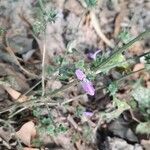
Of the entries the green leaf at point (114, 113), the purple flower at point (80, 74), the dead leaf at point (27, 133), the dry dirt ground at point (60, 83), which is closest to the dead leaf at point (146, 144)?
the dry dirt ground at point (60, 83)

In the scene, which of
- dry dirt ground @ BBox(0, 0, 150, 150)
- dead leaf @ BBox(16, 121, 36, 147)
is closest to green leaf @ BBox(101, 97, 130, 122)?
dry dirt ground @ BBox(0, 0, 150, 150)

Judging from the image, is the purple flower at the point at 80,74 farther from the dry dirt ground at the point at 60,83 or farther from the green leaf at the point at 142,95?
the green leaf at the point at 142,95

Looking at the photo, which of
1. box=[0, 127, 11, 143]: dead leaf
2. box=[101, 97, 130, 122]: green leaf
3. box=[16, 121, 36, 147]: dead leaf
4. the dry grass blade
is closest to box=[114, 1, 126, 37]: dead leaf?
the dry grass blade

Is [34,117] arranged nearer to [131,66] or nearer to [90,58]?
[90,58]

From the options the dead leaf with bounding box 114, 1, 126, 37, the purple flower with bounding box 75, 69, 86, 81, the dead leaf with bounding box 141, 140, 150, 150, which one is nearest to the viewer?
the purple flower with bounding box 75, 69, 86, 81

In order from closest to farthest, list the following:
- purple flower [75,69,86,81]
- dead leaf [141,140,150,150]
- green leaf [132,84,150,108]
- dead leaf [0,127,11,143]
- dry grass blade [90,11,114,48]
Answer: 1. purple flower [75,69,86,81]
2. dead leaf [0,127,11,143]
3. dead leaf [141,140,150,150]
4. green leaf [132,84,150,108]
5. dry grass blade [90,11,114,48]

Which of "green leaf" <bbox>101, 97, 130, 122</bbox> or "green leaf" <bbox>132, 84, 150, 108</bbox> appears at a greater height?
"green leaf" <bbox>132, 84, 150, 108</bbox>

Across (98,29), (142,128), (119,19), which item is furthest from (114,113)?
(119,19)

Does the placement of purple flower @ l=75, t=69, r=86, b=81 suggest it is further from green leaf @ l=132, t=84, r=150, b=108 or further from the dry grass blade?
the dry grass blade

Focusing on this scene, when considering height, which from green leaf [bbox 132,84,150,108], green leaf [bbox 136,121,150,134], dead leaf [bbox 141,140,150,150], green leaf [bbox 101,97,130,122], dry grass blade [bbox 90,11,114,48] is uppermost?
dry grass blade [bbox 90,11,114,48]

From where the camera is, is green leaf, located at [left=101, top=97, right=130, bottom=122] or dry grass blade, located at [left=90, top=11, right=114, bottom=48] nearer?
green leaf, located at [left=101, top=97, right=130, bottom=122]
